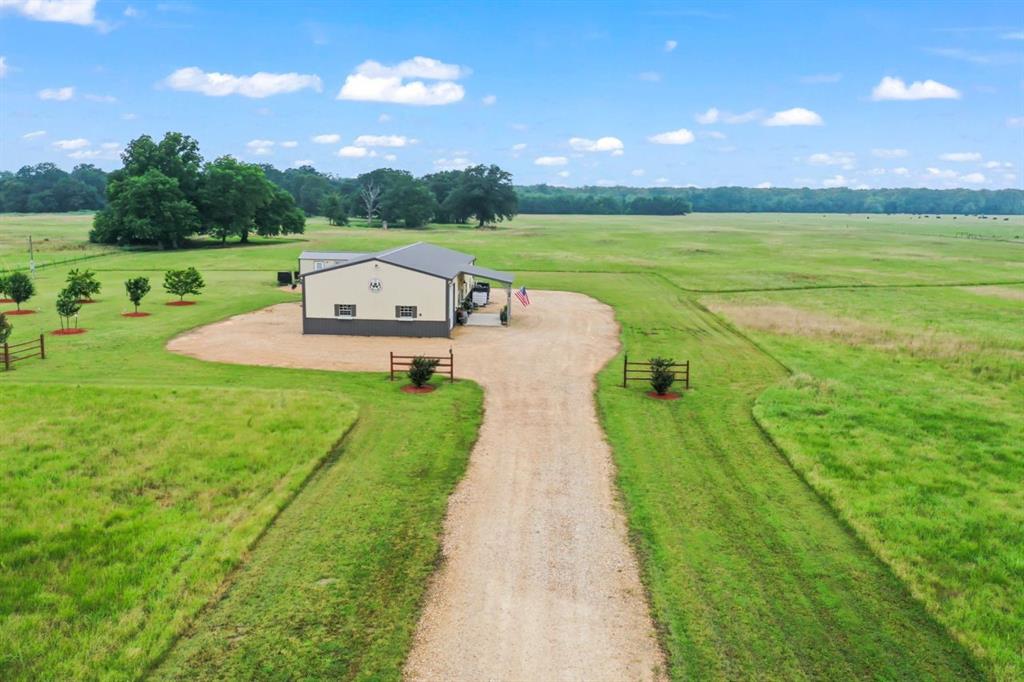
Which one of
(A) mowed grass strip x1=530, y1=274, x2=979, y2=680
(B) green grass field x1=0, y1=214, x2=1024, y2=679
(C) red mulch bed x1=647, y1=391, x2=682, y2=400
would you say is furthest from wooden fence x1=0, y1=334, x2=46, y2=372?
(C) red mulch bed x1=647, y1=391, x2=682, y2=400

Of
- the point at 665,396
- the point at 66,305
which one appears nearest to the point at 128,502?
the point at 665,396

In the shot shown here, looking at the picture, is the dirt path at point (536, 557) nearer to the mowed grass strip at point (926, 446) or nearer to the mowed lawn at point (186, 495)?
the mowed lawn at point (186, 495)

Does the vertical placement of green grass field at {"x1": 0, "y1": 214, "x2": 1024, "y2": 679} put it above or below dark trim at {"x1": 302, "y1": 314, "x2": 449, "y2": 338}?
below

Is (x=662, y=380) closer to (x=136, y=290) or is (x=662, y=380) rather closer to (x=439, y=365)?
(x=439, y=365)

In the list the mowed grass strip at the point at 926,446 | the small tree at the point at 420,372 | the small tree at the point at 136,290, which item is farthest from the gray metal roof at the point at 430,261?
Answer: the mowed grass strip at the point at 926,446

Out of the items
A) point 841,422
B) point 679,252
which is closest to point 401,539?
point 841,422

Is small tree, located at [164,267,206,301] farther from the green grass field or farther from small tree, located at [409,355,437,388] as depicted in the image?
small tree, located at [409,355,437,388]

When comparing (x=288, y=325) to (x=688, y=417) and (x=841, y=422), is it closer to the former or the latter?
(x=688, y=417)
